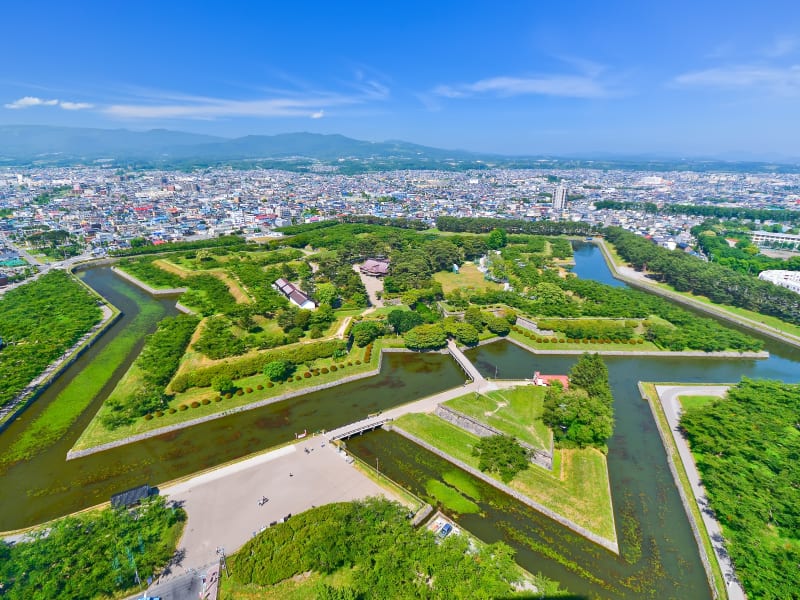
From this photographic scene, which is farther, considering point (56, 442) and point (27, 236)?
point (27, 236)

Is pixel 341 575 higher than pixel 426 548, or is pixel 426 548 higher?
pixel 426 548

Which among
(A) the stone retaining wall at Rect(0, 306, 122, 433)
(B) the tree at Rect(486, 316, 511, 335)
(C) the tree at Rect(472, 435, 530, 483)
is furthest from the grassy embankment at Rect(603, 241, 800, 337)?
(A) the stone retaining wall at Rect(0, 306, 122, 433)

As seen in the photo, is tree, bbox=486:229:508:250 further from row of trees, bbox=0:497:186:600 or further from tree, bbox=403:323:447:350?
row of trees, bbox=0:497:186:600

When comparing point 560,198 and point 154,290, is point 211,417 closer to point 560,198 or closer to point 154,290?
point 154,290

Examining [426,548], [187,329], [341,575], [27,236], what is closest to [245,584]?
[341,575]

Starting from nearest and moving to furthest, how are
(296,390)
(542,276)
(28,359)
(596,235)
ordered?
(296,390)
(28,359)
(542,276)
(596,235)

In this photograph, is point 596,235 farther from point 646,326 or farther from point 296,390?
point 296,390

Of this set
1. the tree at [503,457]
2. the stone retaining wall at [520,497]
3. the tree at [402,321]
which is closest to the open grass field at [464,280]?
the tree at [402,321]
